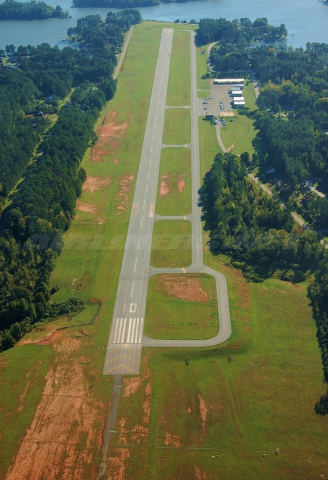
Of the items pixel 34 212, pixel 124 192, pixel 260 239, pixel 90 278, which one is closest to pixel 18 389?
pixel 90 278

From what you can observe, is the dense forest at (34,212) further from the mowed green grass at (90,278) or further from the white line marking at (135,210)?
the white line marking at (135,210)

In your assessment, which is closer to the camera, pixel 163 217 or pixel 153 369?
pixel 153 369

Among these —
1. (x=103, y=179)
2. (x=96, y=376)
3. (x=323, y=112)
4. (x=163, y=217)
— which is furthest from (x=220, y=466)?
(x=323, y=112)

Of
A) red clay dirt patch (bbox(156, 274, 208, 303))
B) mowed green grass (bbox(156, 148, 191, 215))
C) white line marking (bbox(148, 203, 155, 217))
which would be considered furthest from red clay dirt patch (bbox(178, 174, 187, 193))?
red clay dirt patch (bbox(156, 274, 208, 303))

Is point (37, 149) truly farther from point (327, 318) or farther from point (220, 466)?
point (220, 466)

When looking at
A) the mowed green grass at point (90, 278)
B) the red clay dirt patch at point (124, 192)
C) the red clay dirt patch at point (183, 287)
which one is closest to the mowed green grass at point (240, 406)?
the red clay dirt patch at point (183, 287)

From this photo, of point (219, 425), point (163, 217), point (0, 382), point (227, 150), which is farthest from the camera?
point (227, 150)
